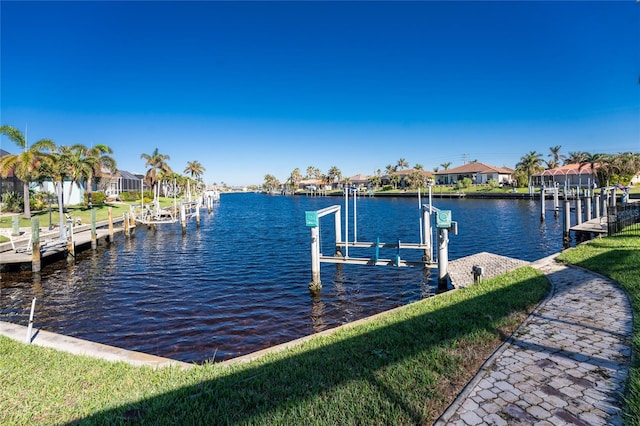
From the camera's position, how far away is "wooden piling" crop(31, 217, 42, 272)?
1772 cm

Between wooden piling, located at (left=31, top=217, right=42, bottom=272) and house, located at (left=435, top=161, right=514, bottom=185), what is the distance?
118586 mm

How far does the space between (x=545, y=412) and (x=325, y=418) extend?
2.70m

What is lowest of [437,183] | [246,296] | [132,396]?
[246,296]

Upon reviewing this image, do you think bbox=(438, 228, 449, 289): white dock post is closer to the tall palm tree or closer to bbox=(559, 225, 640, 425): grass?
bbox=(559, 225, 640, 425): grass

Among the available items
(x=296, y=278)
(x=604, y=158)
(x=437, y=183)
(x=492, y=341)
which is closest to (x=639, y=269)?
(x=492, y=341)

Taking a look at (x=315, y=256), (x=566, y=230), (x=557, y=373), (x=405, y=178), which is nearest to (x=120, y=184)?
(x=315, y=256)

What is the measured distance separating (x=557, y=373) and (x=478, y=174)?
124108mm

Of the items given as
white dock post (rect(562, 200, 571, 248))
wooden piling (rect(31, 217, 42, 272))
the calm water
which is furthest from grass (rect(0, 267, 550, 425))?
white dock post (rect(562, 200, 571, 248))

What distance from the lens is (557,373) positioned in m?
5.38

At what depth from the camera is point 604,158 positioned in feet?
252

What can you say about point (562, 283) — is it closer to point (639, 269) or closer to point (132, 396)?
point (639, 269)

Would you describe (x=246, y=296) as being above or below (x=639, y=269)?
below

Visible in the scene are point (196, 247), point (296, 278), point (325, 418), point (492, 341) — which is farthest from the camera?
point (196, 247)

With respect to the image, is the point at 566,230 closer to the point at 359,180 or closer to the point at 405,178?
the point at 405,178
